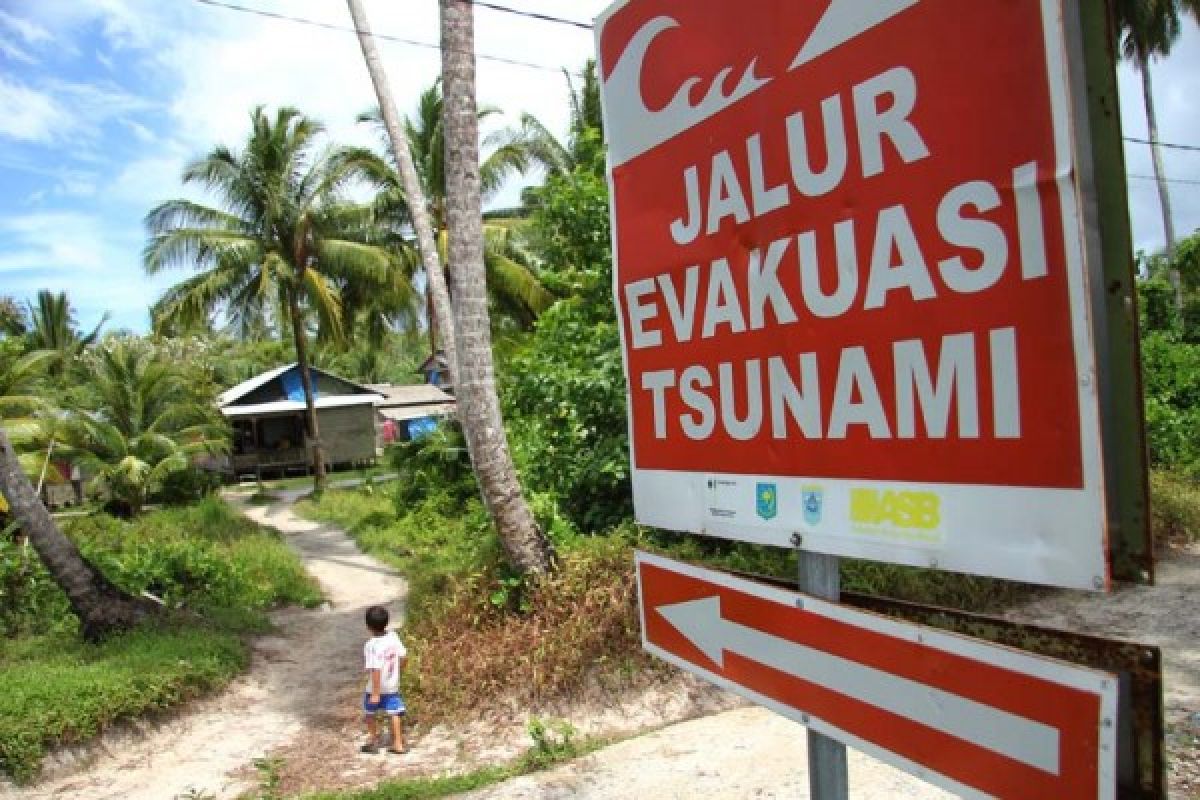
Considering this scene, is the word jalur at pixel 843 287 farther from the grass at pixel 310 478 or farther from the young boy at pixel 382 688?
the grass at pixel 310 478

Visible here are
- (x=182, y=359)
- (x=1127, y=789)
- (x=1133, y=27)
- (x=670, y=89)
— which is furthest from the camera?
(x=182, y=359)

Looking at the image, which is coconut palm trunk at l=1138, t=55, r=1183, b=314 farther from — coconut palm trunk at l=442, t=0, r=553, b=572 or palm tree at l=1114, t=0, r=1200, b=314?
coconut palm trunk at l=442, t=0, r=553, b=572

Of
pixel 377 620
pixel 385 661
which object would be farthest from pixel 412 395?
pixel 385 661

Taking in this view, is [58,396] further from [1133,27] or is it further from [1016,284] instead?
[1133,27]

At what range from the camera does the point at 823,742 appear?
1.45 m

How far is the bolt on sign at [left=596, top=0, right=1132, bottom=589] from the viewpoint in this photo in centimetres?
104

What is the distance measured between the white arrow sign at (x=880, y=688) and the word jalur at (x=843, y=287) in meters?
0.37

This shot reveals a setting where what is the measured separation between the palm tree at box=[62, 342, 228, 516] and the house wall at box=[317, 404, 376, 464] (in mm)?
9941

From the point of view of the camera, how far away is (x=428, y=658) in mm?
6176

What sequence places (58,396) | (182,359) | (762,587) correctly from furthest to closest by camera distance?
(182,359)
(58,396)
(762,587)

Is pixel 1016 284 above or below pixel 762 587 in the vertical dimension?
above

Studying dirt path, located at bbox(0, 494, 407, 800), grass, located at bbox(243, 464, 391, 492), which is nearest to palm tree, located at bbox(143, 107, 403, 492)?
grass, located at bbox(243, 464, 391, 492)

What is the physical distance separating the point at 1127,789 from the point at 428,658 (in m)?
5.75

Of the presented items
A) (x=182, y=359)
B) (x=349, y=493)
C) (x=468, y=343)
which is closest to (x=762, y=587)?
(x=468, y=343)
